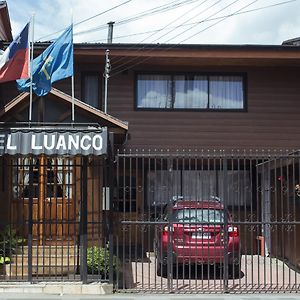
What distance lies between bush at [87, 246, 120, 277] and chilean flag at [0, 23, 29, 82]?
355 cm

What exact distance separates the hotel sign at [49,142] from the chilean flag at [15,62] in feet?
3.84

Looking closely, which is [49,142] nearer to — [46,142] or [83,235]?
[46,142]

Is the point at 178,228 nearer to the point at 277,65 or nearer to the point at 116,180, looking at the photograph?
the point at 116,180

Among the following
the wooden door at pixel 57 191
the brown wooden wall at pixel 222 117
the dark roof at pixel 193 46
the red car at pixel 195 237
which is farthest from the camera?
the brown wooden wall at pixel 222 117

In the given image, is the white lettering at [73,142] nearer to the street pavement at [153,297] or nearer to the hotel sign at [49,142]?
the hotel sign at [49,142]

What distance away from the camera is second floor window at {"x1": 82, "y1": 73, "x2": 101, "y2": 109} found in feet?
50.5

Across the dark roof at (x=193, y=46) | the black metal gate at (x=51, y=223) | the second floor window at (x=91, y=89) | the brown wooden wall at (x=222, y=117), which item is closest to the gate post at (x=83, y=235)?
the black metal gate at (x=51, y=223)

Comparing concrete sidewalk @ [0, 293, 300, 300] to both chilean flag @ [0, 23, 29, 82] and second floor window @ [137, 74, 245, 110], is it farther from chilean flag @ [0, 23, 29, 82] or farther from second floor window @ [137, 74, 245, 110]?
second floor window @ [137, 74, 245, 110]

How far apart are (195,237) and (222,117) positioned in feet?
18.9

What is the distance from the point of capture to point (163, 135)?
15148 millimetres

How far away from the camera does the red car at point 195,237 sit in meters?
10.2

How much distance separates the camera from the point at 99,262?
386 inches

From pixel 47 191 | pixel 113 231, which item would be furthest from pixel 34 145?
pixel 47 191

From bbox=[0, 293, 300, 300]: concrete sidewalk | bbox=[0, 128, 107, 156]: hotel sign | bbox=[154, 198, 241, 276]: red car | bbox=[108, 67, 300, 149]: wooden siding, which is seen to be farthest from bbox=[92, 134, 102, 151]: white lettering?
bbox=[108, 67, 300, 149]: wooden siding
